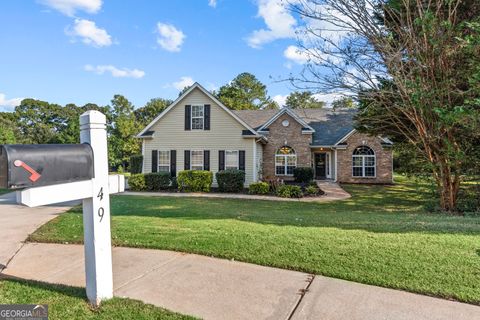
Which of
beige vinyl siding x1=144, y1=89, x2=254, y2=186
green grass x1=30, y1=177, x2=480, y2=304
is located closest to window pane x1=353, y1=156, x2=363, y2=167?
beige vinyl siding x1=144, y1=89, x2=254, y2=186

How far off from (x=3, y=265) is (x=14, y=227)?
11.0ft

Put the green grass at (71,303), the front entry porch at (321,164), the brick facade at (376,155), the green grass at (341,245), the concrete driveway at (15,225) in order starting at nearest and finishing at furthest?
1. the green grass at (71,303)
2. the green grass at (341,245)
3. the concrete driveway at (15,225)
4. the brick facade at (376,155)
5. the front entry porch at (321,164)

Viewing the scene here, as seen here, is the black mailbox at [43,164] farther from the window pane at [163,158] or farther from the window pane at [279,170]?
the window pane at [279,170]

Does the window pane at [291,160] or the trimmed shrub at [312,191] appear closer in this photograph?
the trimmed shrub at [312,191]

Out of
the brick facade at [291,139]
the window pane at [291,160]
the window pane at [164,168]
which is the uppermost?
the brick facade at [291,139]

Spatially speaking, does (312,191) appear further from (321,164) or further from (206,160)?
(321,164)

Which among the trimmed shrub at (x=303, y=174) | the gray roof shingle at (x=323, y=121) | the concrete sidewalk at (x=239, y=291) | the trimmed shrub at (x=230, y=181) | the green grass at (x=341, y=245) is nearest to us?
the concrete sidewalk at (x=239, y=291)

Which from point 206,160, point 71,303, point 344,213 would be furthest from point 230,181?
point 71,303

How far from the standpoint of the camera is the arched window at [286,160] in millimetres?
22094

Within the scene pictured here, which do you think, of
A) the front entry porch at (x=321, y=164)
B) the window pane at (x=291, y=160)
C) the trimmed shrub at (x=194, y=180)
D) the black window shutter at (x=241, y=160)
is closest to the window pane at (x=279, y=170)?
the window pane at (x=291, y=160)

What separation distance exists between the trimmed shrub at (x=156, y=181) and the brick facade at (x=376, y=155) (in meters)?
12.3

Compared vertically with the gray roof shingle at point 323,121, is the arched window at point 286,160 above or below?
below

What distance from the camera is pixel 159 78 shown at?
21.4 meters

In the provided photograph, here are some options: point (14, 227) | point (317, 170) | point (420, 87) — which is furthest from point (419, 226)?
point (317, 170)
